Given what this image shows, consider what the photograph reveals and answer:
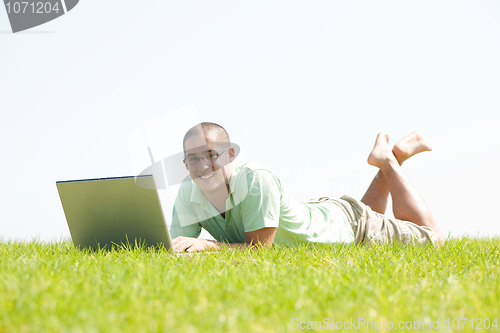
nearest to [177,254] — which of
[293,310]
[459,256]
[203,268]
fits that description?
[203,268]

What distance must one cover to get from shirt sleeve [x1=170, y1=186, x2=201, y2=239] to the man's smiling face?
0.27 m

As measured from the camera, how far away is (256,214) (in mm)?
3062

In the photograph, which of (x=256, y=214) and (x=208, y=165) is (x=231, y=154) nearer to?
(x=208, y=165)

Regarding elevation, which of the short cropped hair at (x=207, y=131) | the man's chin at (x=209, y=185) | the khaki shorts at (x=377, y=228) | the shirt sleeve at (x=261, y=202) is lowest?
the khaki shorts at (x=377, y=228)

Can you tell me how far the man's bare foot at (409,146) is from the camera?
16.0ft

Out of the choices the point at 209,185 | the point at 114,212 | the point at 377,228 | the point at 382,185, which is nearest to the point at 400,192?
the point at 382,185

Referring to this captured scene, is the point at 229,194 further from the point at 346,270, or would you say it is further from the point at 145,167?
the point at 346,270

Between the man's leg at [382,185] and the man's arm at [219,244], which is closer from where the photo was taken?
the man's arm at [219,244]

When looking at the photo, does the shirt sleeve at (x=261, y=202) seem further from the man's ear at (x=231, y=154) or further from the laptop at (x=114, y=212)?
the laptop at (x=114, y=212)

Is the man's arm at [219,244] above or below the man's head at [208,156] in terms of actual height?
below

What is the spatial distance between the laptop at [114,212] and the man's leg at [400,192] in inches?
106

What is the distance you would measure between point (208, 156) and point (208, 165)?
0.23 ft

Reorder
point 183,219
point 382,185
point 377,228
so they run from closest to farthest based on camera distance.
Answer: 1. point 183,219
2. point 377,228
3. point 382,185

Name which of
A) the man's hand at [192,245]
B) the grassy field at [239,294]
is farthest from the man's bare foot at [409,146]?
the man's hand at [192,245]
